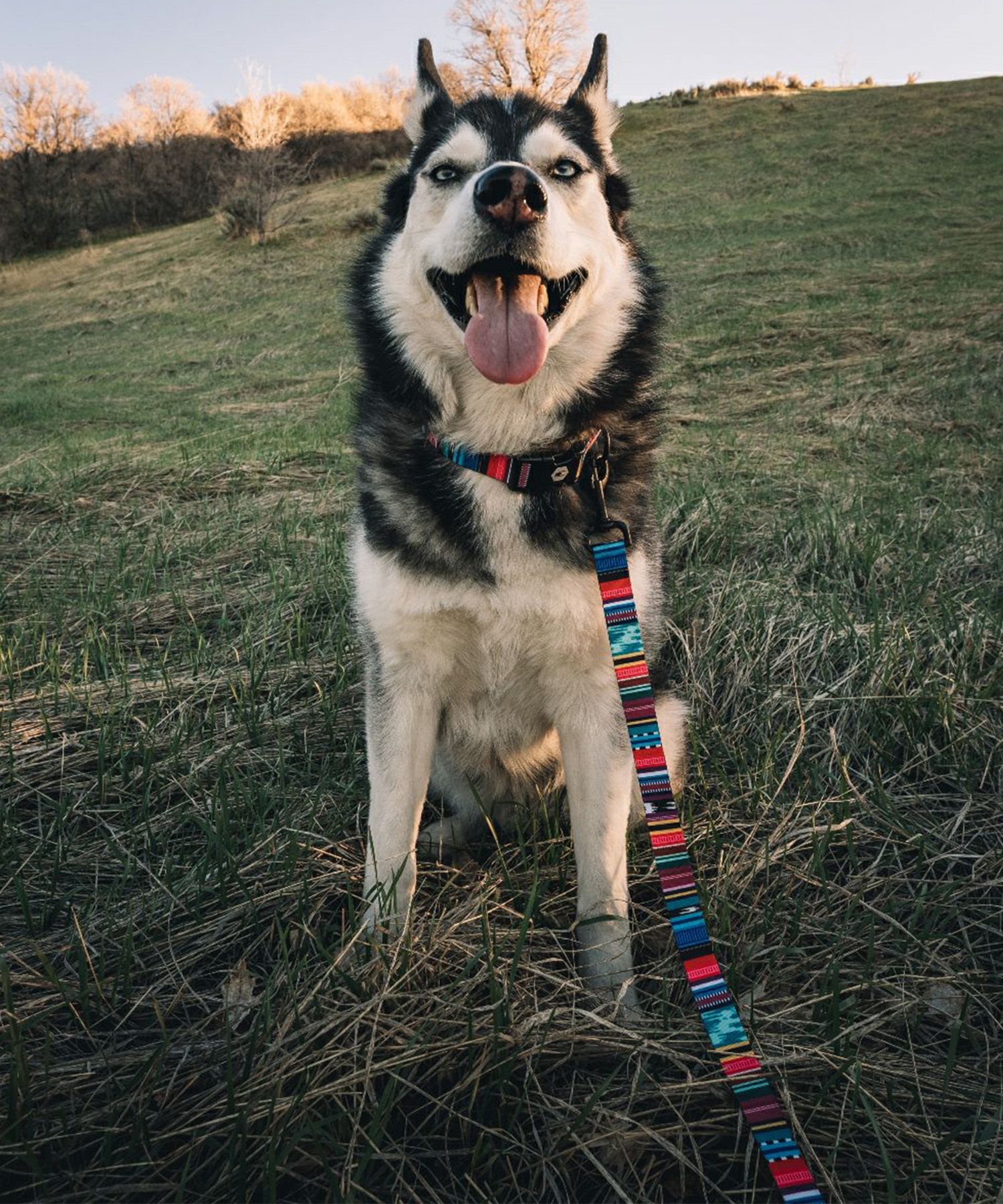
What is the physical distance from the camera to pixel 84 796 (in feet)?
6.88

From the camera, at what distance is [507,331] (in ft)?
5.98

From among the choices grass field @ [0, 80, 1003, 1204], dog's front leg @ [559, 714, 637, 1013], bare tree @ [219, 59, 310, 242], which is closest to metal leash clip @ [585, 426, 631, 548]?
dog's front leg @ [559, 714, 637, 1013]

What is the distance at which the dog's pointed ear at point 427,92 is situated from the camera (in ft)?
7.47

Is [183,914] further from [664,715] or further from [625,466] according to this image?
[625,466]

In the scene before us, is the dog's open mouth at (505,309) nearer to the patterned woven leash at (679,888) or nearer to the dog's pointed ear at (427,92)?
the patterned woven leash at (679,888)

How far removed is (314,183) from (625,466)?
34.1m

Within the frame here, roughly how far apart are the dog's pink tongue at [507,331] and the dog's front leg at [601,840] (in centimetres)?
83

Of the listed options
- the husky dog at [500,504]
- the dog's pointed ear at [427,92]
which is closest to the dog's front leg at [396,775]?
the husky dog at [500,504]

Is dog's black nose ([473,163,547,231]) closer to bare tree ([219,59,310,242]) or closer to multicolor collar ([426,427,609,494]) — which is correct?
multicolor collar ([426,427,609,494])

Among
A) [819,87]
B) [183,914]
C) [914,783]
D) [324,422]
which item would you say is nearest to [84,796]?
[183,914]

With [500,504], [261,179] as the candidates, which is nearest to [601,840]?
[500,504]

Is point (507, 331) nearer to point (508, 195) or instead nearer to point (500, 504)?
point (508, 195)

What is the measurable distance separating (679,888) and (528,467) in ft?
3.19

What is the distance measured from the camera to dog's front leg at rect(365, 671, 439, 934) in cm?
180
